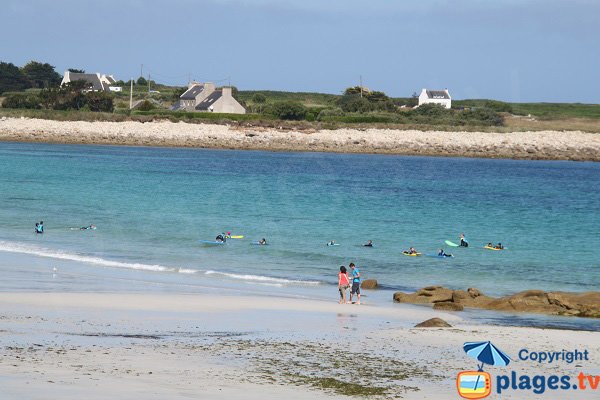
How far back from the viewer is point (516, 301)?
83.5 ft

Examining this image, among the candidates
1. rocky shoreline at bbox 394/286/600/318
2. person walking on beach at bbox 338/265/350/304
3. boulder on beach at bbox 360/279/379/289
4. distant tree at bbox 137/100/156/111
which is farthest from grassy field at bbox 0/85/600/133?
person walking on beach at bbox 338/265/350/304

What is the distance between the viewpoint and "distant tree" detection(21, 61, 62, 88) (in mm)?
176000

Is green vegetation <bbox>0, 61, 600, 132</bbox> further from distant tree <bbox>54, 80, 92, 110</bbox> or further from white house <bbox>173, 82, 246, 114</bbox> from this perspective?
white house <bbox>173, 82, 246, 114</bbox>

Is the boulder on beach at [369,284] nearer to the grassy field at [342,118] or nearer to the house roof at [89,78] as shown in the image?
the grassy field at [342,118]

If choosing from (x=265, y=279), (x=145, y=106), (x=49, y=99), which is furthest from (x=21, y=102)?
(x=265, y=279)

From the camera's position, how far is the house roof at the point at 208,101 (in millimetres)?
133875

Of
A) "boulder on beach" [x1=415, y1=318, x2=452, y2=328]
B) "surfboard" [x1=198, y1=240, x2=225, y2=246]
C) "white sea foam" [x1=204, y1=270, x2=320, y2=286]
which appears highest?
"boulder on beach" [x1=415, y1=318, x2=452, y2=328]

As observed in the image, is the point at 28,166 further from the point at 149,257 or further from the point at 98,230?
the point at 149,257

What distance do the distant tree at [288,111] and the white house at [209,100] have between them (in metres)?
8.56

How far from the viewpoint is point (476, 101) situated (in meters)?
190

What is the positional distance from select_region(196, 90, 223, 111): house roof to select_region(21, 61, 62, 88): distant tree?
50.2m

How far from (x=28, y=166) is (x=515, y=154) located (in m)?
58.9

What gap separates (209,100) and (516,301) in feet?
371

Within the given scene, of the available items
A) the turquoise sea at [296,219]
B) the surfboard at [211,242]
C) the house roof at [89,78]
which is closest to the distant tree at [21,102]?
the house roof at [89,78]
